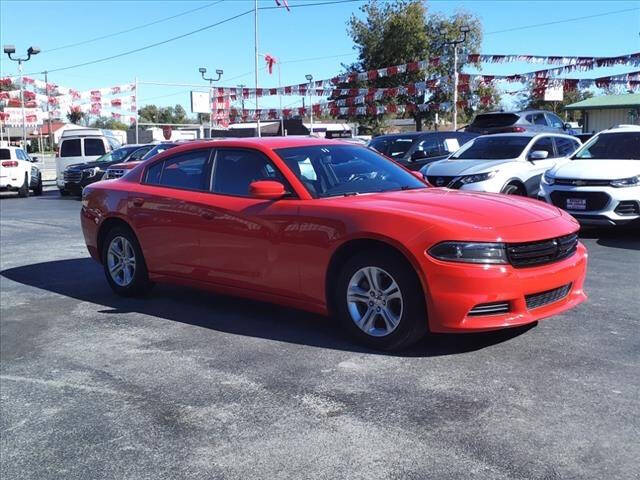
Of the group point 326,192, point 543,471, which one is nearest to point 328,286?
point 326,192

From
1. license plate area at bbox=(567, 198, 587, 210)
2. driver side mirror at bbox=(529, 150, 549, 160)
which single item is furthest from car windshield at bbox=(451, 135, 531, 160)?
license plate area at bbox=(567, 198, 587, 210)

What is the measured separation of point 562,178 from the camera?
9586mm

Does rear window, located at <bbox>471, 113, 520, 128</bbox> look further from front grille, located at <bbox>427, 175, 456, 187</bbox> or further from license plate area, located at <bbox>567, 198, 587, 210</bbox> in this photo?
license plate area, located at <bbox>567, 198, 587, 210</bbox>

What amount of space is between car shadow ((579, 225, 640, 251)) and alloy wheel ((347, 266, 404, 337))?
545cm

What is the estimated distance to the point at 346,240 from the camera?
4.69 meters

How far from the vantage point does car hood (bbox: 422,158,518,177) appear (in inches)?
418

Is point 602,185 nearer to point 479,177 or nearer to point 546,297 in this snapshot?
point 479,177

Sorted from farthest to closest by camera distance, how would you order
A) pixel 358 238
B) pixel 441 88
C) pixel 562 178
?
pixel 441 88 < pixel 562 178 < pixel 358 238

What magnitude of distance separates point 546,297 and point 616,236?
5951mm

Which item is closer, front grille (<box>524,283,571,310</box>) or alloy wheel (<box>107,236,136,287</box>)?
front grille (<box>524,283,571,310</box>)

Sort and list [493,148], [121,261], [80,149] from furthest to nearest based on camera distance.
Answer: [80,149]
[493,148]
[121,261]

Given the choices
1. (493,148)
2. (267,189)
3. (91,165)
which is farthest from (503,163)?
(91,165)

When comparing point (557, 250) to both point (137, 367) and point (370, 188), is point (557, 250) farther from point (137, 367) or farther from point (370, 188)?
point (137, 367)

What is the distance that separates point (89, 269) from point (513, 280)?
5.79 m
